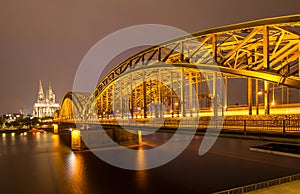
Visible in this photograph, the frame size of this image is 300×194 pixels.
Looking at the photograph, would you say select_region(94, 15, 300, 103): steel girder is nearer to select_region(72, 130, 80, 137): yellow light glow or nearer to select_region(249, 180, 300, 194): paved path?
select_region(249, 180, 300, 194): paved path

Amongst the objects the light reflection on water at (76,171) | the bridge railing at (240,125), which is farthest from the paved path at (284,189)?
the light reflection on water at (76,171)

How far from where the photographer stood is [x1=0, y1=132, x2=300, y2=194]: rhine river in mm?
26406

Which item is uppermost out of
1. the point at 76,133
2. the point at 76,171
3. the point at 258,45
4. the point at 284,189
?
the point at 258,45

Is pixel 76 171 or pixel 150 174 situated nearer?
pixel 150 174

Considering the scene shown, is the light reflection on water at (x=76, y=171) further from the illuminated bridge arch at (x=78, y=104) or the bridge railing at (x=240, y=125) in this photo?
the illuminated bridge arch at (x=78, y=104)

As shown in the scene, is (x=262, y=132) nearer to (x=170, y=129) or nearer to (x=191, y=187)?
(x=170, y=129)

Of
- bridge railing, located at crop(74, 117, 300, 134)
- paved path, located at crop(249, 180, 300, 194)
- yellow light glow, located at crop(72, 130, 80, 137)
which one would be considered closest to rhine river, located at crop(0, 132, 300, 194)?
paved path, located at crop(249, 180, 300, 194)

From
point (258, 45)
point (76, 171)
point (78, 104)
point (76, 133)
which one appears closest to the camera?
point (258, 45)

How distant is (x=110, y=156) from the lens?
4425 cm

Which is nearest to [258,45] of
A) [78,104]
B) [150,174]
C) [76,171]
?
[150,174]

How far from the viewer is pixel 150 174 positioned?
104 feet

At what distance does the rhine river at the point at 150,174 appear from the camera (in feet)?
86.6

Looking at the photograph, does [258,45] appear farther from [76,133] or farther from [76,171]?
[76,133]

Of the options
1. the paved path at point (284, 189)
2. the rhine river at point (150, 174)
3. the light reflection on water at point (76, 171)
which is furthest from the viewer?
the light reflection on water at point (76, 171)
